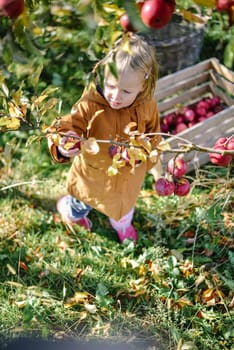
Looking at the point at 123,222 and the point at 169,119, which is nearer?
the point at 123,222

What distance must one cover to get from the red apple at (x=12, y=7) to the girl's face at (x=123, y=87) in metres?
0.82

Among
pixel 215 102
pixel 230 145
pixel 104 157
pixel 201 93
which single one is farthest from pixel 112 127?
pixel 201 93

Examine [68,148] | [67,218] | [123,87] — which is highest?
[123,87]

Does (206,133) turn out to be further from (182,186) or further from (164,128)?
(182,186)

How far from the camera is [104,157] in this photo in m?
2.26

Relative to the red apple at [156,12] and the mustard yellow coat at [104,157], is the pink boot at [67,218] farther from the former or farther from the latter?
the red apple at [156,12]

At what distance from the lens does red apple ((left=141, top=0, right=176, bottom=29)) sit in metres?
1.12

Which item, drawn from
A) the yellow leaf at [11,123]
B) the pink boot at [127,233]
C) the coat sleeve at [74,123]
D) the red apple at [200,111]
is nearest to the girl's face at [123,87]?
the coat sleeve at [74,123]

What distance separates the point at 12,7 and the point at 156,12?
0.98ft

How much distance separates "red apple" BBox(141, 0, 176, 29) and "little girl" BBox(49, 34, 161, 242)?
584mm

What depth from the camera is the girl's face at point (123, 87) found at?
1965 millimetres

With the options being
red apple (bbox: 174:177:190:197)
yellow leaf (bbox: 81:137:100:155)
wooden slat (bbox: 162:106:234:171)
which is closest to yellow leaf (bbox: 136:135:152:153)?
yellow leaf (bbox: 81:137:100:155)

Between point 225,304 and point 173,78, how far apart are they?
1448 millimetres

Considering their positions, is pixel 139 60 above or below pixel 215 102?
above
